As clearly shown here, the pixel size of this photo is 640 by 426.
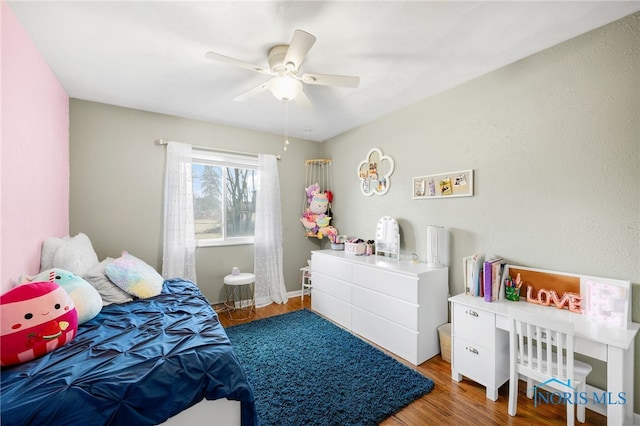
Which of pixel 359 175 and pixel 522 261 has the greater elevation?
pixel 359 175

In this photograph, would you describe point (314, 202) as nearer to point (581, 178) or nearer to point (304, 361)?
point (304, 361)

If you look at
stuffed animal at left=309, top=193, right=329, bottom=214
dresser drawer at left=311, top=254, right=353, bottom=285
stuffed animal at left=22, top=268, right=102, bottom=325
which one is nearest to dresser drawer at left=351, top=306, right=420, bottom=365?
dresser drawer at left=311, top=254, right=353, bottom=285

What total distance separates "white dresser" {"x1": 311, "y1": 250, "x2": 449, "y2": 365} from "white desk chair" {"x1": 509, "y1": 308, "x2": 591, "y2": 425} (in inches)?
29.0

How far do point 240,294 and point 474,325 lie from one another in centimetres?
290

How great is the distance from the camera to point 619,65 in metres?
1.76

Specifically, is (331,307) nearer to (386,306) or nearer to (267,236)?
(386,306)

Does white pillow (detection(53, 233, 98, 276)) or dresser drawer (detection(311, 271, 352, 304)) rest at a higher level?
white pillow (detection(53, 233, 98, 276))

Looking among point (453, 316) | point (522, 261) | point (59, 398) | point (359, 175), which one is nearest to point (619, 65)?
point (522, 261)

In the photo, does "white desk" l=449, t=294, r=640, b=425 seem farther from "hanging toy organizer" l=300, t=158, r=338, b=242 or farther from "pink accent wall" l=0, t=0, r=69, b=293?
"pink accent wall" l=0, t=0, r=69, b=293

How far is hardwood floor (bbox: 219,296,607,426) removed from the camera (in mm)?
1734

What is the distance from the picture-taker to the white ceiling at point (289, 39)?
162 centimetres

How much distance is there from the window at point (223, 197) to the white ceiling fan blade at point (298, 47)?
224 cm

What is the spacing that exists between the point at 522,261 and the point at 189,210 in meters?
3.54

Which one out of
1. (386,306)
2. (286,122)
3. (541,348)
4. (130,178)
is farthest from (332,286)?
(130,178)
